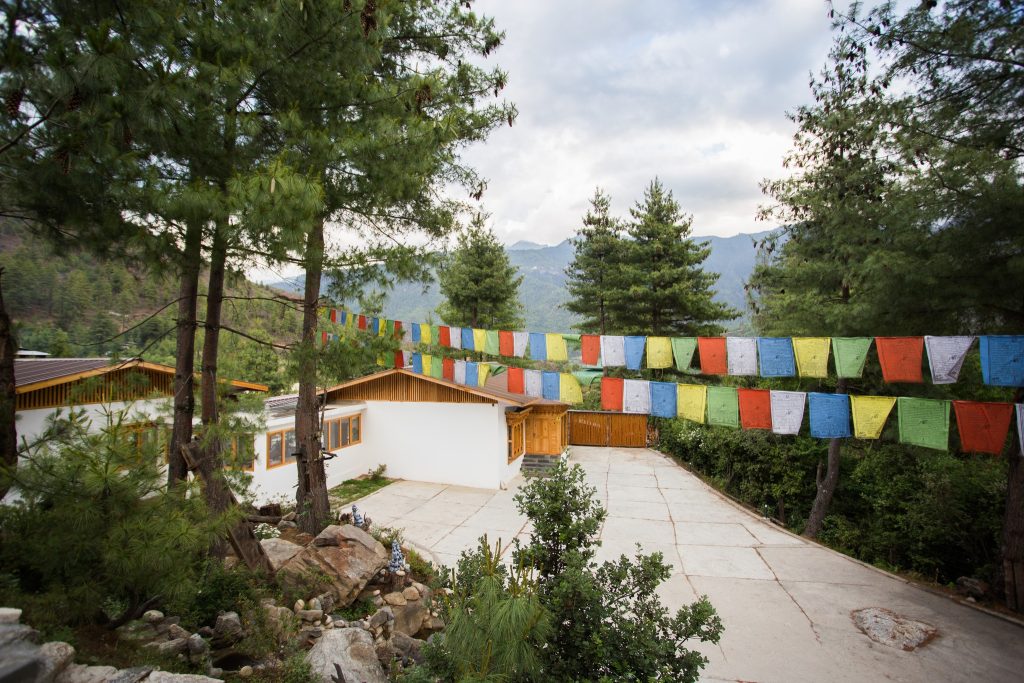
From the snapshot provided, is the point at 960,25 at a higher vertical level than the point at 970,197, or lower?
higher

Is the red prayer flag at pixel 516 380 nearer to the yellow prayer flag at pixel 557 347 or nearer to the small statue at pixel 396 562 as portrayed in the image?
the yellow prayer flag at pixel 557 347

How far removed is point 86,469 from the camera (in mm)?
2676

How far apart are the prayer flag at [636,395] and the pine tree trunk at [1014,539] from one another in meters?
5.00

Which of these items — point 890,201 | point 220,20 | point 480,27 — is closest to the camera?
point 220,20

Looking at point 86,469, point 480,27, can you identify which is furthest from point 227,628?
point 480,27

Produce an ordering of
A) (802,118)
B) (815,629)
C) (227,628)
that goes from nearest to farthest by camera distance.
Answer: (227,628) < (815,629) < (802,118)

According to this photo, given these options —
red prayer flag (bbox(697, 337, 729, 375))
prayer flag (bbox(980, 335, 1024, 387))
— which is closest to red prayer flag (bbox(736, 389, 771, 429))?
red prayer flag (bbox(697, 337, 729, 375))

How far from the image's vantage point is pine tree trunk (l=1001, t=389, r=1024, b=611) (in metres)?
6.56

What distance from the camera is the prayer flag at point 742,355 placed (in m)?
7.46

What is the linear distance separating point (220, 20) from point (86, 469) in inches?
170

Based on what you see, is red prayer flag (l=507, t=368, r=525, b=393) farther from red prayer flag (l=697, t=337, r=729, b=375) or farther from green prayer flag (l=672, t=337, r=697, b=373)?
red prayer flag (l=697, t=337, r=729, b=375)

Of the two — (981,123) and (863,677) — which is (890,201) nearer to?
(981,123)

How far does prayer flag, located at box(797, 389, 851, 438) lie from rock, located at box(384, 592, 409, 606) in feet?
21.4

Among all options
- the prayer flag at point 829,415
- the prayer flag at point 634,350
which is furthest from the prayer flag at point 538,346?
the prayer flag at point 829,415
